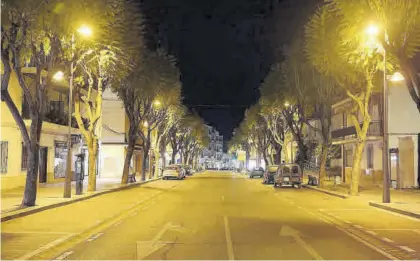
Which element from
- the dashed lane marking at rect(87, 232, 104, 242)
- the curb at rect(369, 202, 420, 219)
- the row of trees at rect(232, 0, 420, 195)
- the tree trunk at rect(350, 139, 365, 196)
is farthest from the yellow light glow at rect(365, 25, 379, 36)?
the dashed lane marking at rect(87, 232, 104, 242)

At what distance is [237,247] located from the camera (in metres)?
12.6

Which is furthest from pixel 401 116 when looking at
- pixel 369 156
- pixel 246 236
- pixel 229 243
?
pixel 229 243

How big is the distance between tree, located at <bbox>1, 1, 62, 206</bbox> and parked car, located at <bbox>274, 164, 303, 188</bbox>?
24288mm

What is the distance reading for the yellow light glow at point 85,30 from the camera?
23.0 m

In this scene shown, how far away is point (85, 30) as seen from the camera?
76.6 ft

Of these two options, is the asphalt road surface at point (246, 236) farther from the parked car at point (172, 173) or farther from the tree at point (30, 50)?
the parked car at point (172, 173)

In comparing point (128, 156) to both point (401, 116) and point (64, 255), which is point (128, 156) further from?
point (64, 255)

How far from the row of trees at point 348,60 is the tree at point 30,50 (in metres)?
11.3

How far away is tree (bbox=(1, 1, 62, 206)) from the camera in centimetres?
1998

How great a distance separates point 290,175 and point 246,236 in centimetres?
2952

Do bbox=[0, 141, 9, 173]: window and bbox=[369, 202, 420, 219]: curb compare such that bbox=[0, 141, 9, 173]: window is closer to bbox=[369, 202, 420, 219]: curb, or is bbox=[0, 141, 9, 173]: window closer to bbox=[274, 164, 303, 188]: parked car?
bbox=[274, 164, 303, 188]: parked car

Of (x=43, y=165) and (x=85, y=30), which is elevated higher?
(x=85, y=30)

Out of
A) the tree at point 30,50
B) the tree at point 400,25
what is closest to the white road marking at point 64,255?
the tree at point 30,50

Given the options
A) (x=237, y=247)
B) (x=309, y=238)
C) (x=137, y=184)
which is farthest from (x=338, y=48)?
(x=137, y=184)
